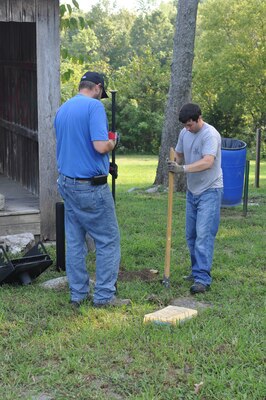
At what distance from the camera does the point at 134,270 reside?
6.35m

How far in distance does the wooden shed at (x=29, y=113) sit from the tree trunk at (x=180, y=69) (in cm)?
407

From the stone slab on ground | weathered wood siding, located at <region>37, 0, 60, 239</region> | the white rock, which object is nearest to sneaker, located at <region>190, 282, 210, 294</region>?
the stone slab on ground

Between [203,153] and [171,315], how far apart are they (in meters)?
1.60

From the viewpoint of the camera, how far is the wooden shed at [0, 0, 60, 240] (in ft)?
22.5

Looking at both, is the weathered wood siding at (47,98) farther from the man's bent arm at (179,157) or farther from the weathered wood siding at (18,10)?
the man's bent arm at (179,157)

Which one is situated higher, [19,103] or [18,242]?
[19,103]

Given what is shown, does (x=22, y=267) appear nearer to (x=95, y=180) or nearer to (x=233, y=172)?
(x=95, y=180)

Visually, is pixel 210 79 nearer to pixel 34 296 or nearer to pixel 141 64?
pixel 141 64

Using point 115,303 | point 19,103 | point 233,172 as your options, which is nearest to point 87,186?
point 115,303

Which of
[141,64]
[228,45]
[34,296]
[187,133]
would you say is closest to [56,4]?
[187,133]

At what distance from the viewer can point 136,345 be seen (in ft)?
14.0

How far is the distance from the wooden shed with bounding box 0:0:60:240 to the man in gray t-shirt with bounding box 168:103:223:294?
2004 mm

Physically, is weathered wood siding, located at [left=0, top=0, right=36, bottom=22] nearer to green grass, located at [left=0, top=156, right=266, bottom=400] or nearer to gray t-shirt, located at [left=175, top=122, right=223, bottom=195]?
gray t-shirt, located at [left=175, top=122, right=223, bottom=195]

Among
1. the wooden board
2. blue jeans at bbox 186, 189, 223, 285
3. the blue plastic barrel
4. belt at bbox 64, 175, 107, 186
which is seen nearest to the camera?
the wooden board
